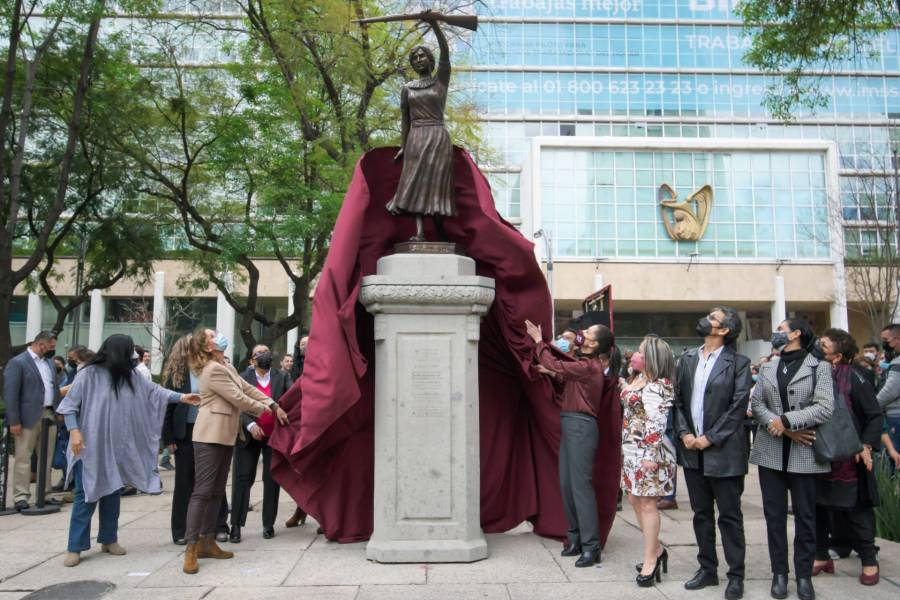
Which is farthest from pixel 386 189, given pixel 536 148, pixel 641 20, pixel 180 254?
pixel 641 20

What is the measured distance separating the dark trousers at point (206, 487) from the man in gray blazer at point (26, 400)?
4.04 meters

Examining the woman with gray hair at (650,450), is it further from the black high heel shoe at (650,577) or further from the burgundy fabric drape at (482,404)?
the burgundy fabric drape at (482,404)

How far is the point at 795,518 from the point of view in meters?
5.38

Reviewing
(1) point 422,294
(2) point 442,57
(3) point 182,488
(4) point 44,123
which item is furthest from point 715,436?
(4) point 44,123

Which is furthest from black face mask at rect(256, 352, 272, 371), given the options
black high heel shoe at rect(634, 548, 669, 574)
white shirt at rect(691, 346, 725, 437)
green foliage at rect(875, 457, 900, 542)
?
green foliage at rect(875, 457, 900, 542)

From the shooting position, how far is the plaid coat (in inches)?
206

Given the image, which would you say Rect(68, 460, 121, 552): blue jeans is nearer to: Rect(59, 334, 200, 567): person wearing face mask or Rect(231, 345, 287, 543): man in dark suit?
Rect(59, 334, 200, 567): person wearing face mask

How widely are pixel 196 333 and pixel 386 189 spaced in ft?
7.58

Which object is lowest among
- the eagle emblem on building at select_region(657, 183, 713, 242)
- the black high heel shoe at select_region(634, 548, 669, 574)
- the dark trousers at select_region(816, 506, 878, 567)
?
the black high heel shoe at select_region(634, 548, 669, 574)

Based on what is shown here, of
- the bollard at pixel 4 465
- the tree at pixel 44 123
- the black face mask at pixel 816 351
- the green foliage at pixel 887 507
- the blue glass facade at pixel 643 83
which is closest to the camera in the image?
the black face mask at pixel 816 351

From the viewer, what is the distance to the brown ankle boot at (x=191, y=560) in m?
5.95

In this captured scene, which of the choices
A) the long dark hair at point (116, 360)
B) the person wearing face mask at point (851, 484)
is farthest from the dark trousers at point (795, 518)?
the long dark hair at point (116, 360)

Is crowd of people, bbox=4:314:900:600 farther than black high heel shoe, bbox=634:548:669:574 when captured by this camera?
No

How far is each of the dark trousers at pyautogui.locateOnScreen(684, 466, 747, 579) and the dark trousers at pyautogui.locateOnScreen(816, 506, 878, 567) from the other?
1015mm
